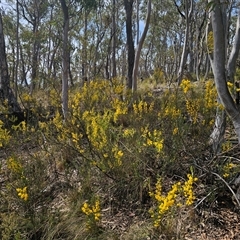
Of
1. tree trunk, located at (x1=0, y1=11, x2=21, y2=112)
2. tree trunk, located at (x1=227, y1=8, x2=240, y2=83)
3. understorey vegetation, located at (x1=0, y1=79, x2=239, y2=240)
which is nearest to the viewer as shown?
understorey vegetation, located at (x1=0, y1=79, x2=239, y2=240)

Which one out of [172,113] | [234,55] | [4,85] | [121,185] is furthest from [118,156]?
[4,85]

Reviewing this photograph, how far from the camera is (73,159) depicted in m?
3.21

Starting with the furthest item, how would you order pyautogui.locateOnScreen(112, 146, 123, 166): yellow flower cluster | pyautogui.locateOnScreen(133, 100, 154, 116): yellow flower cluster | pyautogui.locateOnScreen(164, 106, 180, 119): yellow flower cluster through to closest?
pyautogui.locateOnScreen(133, 100, 154, 116): yellow flower cluster, pyautogui.locateOnScreen(164, 106, 180, 119): yellow flower cluster, pyautogui.locateOnScreen(112, 146, 123, 166): yellow flower cluster

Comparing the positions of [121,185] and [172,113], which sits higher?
[172,113]

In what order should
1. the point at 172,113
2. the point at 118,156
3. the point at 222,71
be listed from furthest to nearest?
the point at 172,113, the point at 118,156, the point at 222,71

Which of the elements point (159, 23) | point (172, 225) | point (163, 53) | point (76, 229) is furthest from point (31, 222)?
point (163, 53)

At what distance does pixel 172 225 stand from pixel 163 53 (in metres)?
27.8

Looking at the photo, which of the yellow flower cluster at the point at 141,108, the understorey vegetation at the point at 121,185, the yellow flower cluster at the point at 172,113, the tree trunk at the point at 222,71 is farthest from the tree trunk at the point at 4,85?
the tree trunk at the point at 222,71

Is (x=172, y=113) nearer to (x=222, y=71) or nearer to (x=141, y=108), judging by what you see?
(x=141, y=108)

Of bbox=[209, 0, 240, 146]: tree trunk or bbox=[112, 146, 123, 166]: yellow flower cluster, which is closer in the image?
bbox=[209, 0, 240, 146]: tree trunk

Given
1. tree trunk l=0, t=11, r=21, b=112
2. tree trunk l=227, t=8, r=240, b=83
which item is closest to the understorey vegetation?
tree trunk l=227, t=8, r=240, b=83

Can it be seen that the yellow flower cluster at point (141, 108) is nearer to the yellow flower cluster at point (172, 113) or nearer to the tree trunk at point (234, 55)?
the yellow flower cluster at point (172, 113)

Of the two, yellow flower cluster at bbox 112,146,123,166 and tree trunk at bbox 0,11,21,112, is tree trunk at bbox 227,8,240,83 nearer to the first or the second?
yellow flower cluster at bbox 112,146,123,166

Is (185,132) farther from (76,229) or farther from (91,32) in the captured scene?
(91,32)
